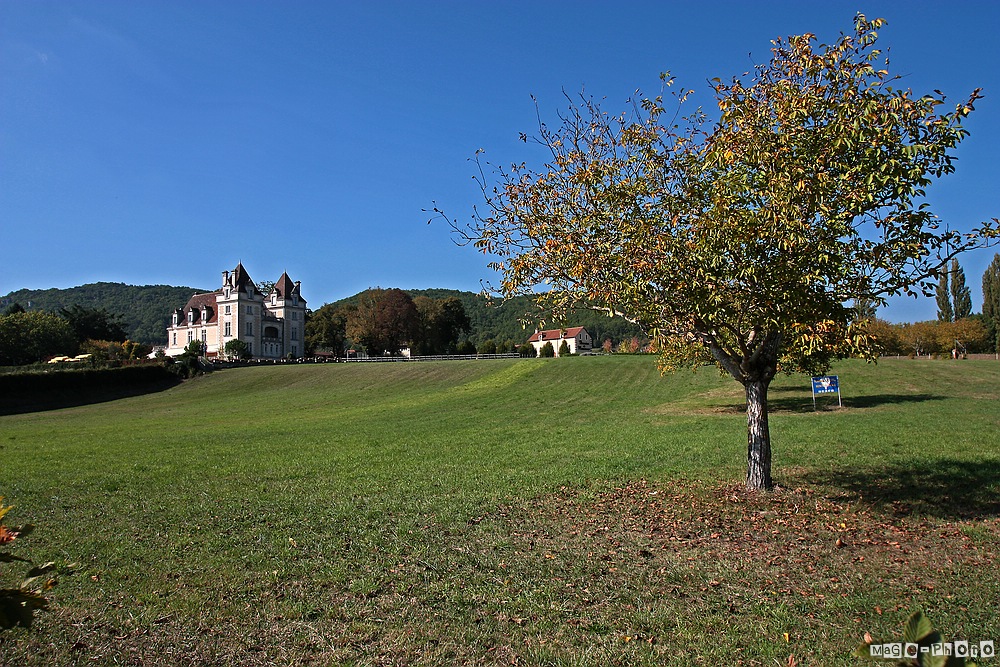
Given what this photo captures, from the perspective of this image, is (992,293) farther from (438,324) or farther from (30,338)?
(30,338)

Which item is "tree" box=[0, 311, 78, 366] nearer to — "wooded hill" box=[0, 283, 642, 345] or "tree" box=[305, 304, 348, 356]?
"tree" box=[305, 304, 348, 356]

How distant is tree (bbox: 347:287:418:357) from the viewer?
307 ft

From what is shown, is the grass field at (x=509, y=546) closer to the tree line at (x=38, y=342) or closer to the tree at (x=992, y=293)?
the tree line at (x=38, y=342)

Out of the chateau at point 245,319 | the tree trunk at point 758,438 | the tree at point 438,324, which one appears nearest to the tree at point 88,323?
the chateau at point 245,319

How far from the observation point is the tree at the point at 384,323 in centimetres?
9344

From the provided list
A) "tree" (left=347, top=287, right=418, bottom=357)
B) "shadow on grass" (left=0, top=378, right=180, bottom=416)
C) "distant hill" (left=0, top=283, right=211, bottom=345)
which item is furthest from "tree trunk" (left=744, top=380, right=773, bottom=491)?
"distant hill" (left=0, top=283, right=211, bottom=345)

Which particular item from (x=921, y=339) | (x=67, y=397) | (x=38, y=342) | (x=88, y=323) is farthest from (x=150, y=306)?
(x=921, y=339)

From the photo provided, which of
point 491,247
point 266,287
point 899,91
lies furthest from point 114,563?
point 266,287

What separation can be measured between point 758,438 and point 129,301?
607ft

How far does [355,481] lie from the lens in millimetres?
11805

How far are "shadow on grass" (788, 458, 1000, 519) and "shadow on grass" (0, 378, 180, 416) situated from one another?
45.7 metres

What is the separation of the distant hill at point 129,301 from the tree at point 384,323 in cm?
7157

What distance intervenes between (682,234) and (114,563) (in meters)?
7.87

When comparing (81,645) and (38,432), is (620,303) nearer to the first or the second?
(81,645)
